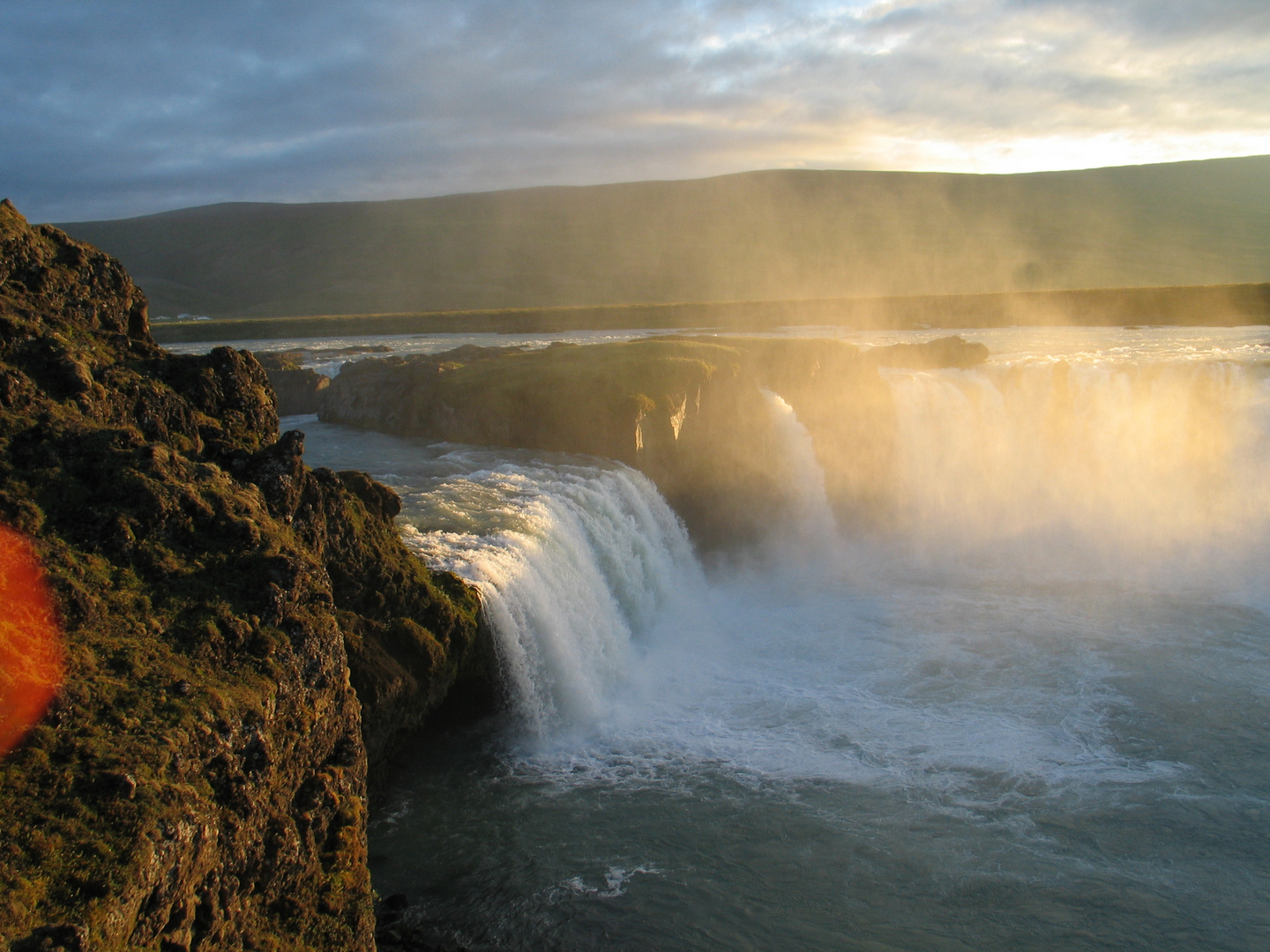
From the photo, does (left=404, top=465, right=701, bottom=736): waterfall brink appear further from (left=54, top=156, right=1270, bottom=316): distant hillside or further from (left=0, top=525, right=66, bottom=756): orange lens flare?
(left=54, top=156, right=1270, bottom=316): distant hillside

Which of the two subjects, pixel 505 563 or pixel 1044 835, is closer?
pixel 1044 835

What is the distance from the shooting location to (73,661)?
6.53 m

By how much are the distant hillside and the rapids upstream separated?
66.3 meters

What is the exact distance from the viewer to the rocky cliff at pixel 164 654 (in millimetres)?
5684

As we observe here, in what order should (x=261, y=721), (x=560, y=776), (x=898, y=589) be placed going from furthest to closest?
(x=898, y=589) < (x=560, y=776) < (x=261, y=721)

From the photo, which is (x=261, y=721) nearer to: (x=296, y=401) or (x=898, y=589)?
(x=898, y=589)

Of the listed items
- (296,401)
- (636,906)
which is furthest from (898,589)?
(296,401)

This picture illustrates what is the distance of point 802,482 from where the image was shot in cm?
2916

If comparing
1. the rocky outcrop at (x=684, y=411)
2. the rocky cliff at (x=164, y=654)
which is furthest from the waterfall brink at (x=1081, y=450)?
the rocky cliff at (x=164, y=654)

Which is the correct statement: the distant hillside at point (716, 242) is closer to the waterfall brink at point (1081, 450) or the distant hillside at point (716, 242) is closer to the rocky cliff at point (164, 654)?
the waterfall brink at point (1081, 450)

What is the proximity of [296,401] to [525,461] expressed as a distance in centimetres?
1363

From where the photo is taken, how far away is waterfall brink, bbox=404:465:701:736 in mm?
14562

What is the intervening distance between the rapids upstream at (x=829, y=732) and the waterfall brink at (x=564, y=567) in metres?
0.08

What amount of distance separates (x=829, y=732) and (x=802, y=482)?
48.0 ft
